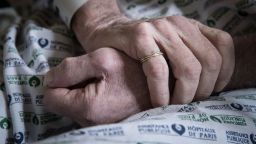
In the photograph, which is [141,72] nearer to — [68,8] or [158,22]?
[158,22]

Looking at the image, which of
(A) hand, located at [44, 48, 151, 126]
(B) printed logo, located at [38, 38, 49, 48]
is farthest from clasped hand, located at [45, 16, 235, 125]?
(B) printed logo, located at [38, 38, 49, 48]

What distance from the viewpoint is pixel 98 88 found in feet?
1.86

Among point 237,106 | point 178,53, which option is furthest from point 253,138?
point 178,53

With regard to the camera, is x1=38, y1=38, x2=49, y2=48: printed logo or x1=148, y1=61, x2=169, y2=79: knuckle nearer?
x1=148, y1=61, x2=169, y2=79: knuckle

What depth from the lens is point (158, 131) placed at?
472 mm

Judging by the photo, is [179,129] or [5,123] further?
[5,123]

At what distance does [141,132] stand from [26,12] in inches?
21.2

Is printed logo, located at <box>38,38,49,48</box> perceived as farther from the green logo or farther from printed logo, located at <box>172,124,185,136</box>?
printed logo, located at <box>172,124,185,136</box>

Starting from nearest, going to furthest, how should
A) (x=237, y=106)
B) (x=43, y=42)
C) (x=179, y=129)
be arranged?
(x=179, y=129)
(x=237, y=106)
(x=43, y=42)

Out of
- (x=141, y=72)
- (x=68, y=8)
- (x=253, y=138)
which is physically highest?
(x=68, y=8)

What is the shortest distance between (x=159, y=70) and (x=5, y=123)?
269 mm

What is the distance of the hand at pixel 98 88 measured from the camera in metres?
0.56

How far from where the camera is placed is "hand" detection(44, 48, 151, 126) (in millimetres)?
561

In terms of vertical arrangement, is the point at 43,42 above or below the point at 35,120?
above
